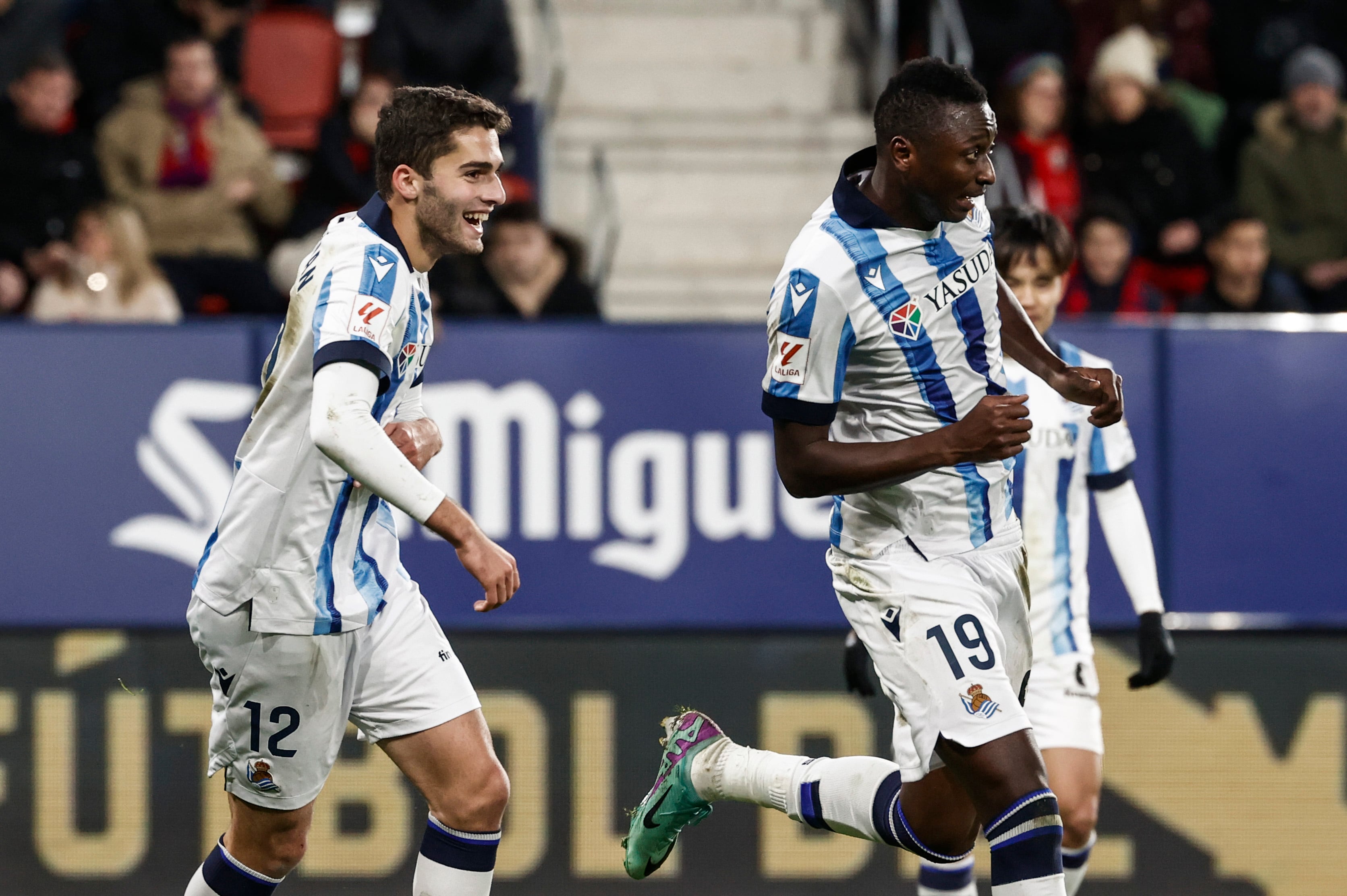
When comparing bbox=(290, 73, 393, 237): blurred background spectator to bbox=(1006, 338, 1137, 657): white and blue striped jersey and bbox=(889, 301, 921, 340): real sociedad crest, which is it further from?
bbox=(889, 301, 921, 340): real sociedad crest

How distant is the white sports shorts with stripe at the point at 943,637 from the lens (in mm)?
4363

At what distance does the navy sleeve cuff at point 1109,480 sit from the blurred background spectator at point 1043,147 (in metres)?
4.40

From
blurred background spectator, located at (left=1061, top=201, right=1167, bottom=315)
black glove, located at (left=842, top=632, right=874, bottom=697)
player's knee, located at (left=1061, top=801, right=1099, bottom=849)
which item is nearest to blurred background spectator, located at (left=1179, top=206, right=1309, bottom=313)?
blurred background spectator, located at (left=1061, top=201, right=1167, bottom=315)

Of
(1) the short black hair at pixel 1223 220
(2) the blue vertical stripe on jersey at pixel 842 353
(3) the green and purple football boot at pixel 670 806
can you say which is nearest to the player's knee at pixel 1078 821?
(3) the green and purple football boot at pixel 670 806

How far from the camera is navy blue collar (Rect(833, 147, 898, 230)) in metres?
4.45

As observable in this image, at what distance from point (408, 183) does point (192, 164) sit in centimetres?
514

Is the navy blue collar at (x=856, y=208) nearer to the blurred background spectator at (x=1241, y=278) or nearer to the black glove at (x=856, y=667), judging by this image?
the black glove at (x=856, y=667)

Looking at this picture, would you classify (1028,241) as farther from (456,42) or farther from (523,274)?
(456,42)

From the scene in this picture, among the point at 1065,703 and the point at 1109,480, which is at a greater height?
the point at 1109,480

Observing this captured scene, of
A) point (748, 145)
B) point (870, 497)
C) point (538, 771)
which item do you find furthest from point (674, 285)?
point (870, 497)

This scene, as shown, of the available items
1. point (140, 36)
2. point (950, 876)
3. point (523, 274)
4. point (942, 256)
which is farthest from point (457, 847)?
point (140, 36)

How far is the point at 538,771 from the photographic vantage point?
660 cm

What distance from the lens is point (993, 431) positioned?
420cm

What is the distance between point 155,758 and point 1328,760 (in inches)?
161
